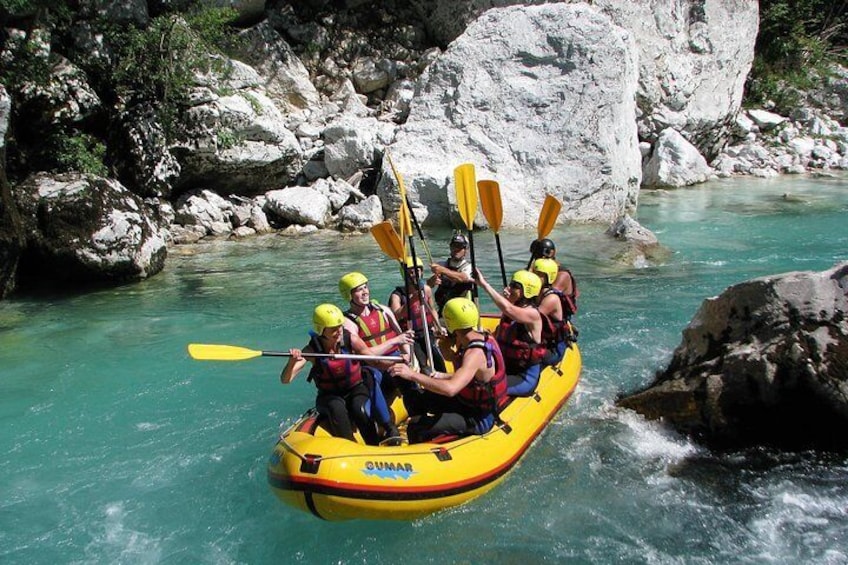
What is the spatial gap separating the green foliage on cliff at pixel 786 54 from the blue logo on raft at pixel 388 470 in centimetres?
2180

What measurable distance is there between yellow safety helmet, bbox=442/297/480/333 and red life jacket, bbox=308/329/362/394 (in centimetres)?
77

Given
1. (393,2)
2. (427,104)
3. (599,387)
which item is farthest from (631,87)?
(599,387)

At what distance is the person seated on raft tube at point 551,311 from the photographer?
5410 mm

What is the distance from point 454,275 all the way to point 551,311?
107 centimetres

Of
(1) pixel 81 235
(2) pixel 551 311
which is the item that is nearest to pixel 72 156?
(1) pixel 81 235

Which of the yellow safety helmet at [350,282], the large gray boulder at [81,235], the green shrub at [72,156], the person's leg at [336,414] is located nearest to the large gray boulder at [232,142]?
the green shrub at [72,156]

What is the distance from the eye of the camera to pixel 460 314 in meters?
4.04

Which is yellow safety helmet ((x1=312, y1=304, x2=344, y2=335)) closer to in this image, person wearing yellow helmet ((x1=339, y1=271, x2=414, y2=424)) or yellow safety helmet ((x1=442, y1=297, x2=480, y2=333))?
person wearing yellow helmet ((x1=339, y1=271, x2=414, y2=424))

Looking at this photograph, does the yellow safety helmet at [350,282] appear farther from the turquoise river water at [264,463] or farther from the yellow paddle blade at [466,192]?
the yellow paddle blade at [466,192]

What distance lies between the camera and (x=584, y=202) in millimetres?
12836

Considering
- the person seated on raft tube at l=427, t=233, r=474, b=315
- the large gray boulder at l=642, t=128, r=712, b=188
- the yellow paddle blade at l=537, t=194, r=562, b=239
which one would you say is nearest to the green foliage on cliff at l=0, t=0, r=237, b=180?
the person seated on raft tube at l=427, t=233, r=474, b=315

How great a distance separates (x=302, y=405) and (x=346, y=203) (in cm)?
784

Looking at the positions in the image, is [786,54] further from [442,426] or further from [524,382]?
[442,426]

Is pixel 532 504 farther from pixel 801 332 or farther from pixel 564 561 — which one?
pixel 801 332
